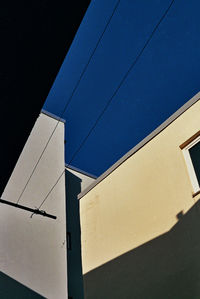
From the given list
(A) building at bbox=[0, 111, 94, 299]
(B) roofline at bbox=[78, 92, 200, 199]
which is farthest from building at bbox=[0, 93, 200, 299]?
(A) building at bbox=[0, 111, 94, 299]

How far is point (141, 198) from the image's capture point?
4.95 meters

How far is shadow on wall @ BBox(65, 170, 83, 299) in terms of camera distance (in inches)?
407

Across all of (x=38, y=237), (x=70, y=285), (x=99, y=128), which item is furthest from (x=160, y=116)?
(x=70, y=285)

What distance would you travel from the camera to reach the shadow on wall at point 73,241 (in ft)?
33.9

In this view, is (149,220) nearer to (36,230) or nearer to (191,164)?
(191,164)

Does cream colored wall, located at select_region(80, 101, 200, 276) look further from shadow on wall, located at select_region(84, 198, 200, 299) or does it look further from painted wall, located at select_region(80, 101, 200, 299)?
shadow on wall, located at select_region(84, 198, 200, 299)

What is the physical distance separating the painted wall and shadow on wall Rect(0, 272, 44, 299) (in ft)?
12.7

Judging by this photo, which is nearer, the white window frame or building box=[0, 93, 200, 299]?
building box=[0, 93, 200, 299]

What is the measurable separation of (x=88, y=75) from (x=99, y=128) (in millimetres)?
1271

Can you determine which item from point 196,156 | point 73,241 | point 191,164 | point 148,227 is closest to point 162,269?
point 148,227

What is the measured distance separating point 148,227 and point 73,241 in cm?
735

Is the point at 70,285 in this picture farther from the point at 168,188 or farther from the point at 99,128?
the point at 168,188

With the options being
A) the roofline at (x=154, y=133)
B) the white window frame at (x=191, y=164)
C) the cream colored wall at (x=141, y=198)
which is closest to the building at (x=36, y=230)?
the cream colored wall at (x=141, y=198)

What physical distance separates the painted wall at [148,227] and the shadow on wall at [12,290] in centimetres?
386
